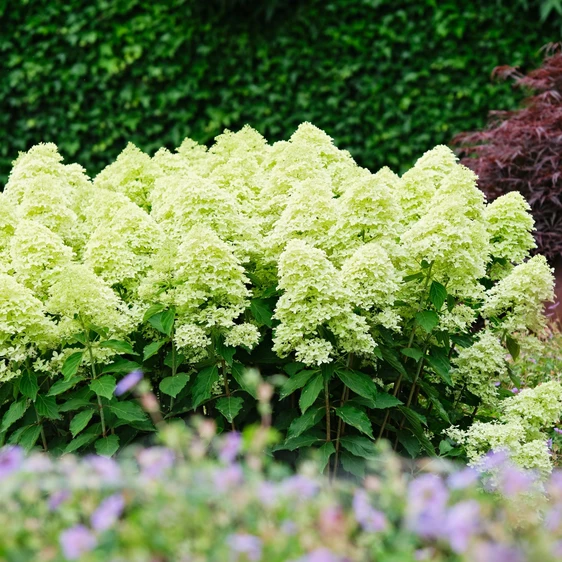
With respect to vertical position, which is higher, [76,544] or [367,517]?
[76,544]

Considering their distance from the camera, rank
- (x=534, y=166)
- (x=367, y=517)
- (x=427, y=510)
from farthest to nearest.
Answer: (x=534, y=166) < (x=367, y=517) < (x=427, y=510)

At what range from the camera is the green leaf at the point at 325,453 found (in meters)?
3.09

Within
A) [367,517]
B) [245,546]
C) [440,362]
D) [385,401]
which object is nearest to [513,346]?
[440,362]

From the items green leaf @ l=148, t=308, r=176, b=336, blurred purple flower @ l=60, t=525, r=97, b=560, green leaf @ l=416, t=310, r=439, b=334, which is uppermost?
blurred purple flower @ l=60, t=525, r=97, b=560

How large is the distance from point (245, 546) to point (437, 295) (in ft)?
6.66

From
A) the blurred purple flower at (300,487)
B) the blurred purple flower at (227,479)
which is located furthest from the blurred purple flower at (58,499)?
the blurred purple flower at (300,487)

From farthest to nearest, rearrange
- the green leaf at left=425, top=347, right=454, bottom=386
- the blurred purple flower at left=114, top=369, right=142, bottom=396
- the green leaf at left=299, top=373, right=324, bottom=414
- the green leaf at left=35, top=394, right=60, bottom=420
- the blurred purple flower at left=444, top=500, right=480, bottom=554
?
the green leaf at left=425, top=347, right=454, bottom=386
the green leaf at left=35, top=394, right=60, bottom=420
the green leaf at left=299, top=373, right=324, bottom=414
the blurred purple flower at left=114, top=369, right=142, bottom=396
the blurred purple flower at left=444, top=500, right=480, bottom=554

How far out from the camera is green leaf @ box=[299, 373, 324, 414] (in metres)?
3.02

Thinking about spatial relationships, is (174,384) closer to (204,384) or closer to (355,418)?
(204,384)

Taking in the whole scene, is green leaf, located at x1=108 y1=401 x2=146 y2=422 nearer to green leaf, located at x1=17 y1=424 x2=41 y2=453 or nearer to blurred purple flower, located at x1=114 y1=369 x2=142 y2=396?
blurred purple flower, located at x1=114 y1=369 x2=142 y2=396

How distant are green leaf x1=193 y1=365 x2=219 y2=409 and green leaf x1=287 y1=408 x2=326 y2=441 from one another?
0.33 m

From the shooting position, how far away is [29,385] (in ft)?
10.5

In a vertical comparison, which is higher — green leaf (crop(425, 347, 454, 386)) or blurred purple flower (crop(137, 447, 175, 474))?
blurred purple flower (crop(137, 447, 175, 474))

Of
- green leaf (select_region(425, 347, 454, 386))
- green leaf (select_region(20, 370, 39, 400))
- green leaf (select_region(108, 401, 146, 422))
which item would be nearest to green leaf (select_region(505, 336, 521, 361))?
green leaf (select_region(425, 347, 454, 386))
